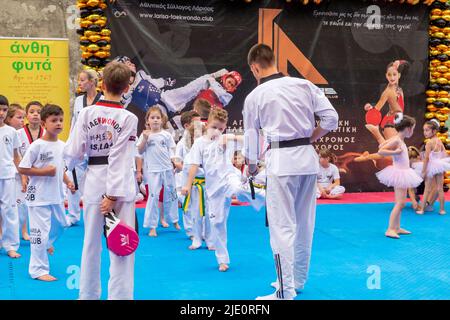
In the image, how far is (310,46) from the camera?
1020 cm

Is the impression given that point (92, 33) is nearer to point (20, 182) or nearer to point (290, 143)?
point (20, 182)

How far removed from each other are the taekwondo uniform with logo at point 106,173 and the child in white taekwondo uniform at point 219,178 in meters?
1.62

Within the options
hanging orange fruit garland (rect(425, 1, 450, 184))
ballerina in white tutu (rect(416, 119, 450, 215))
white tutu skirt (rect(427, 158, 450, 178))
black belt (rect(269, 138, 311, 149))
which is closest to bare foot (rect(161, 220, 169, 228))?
black belt (rect(269, 138, 311, 149))

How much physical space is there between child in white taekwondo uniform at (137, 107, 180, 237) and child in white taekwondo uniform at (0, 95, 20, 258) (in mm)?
1671

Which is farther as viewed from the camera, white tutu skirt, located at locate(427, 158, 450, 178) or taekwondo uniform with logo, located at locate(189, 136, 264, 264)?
white tutu skirt, located at locate(427, 158, 450, 178)

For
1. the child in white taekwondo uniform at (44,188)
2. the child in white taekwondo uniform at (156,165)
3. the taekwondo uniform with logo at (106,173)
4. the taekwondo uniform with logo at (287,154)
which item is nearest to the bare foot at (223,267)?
the taekwondo uniform with logo at (287,154)

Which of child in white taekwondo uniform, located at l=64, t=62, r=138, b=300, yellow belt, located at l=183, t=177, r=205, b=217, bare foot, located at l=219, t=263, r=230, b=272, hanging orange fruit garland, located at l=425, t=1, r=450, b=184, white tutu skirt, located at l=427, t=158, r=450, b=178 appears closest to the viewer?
child in white taekwondo uniform, located at l=64, t=62, r=138, b=300

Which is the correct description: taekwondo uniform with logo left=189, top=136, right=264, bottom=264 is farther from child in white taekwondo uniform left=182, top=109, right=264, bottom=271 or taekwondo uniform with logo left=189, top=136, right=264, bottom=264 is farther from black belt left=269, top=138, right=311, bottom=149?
black belt left=269, top=138, right=311, bottom=149

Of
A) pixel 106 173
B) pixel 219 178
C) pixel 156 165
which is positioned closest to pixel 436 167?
pixel 156 165

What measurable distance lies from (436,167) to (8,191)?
6.11 m

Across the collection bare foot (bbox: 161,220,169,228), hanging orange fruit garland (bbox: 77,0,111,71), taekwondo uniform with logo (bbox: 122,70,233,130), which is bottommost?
bare foot (bbox: 161,220,169,228)

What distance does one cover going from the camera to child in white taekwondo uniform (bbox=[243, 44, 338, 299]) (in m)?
4.22

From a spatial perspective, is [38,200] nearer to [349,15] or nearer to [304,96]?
[304,96]

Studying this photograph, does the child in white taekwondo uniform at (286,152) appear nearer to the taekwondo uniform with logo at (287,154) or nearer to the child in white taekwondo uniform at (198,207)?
the taekwondo uniform with logo at (287,154)
